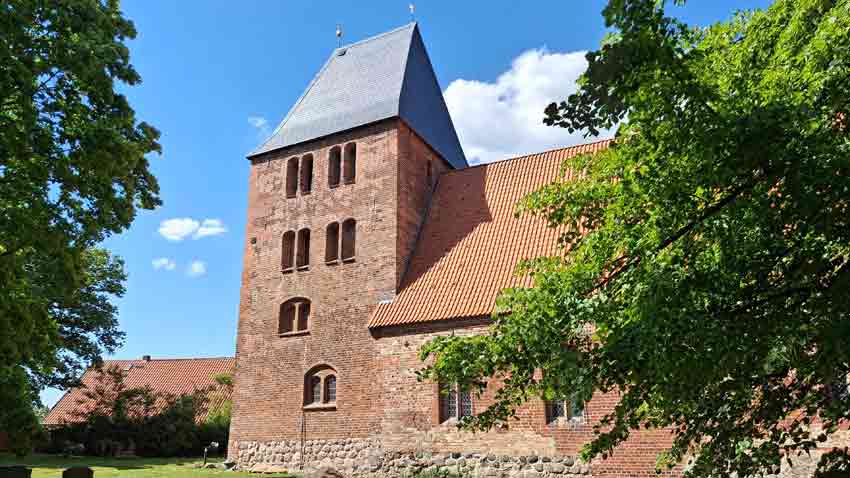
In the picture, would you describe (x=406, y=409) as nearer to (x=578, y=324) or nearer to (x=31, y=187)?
(x=31, y=187)

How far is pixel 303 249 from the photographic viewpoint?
19453 millimetres

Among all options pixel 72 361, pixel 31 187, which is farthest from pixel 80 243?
pixel 72 361

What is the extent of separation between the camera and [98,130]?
8.52 metres

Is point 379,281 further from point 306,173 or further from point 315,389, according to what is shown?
point 306,173

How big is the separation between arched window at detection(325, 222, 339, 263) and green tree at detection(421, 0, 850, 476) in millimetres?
13206

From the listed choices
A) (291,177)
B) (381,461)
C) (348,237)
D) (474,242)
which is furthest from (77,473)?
(291,177)

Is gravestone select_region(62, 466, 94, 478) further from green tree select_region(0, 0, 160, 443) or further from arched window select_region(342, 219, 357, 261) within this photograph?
arched window select_region(342, 219, 357, 261)

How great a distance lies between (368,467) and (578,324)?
1213cm

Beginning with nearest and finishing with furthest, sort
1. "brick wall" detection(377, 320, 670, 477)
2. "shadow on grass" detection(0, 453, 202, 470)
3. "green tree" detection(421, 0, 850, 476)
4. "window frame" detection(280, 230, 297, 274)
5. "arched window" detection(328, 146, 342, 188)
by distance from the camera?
1. "green tree" detection(421, 0, 850, 476)
2. "brick wall" detection(377, 320, 670, 477)
3. "window frame" detection(280, 230, 297, 274)
4. "arched window" detection(328, 146, 342, 188)
5. "shadow on grass" detection(0, 453, 202, 470)

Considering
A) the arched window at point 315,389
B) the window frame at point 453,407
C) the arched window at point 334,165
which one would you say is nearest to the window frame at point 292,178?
the arched window at point 334,165

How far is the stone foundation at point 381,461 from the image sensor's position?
1402 centimetres

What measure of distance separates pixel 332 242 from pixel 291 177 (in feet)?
9.22

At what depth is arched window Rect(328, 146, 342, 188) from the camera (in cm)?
1962

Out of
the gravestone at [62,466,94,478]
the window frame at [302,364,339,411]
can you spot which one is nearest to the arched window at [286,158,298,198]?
the window frame at [302,364,339,411]
